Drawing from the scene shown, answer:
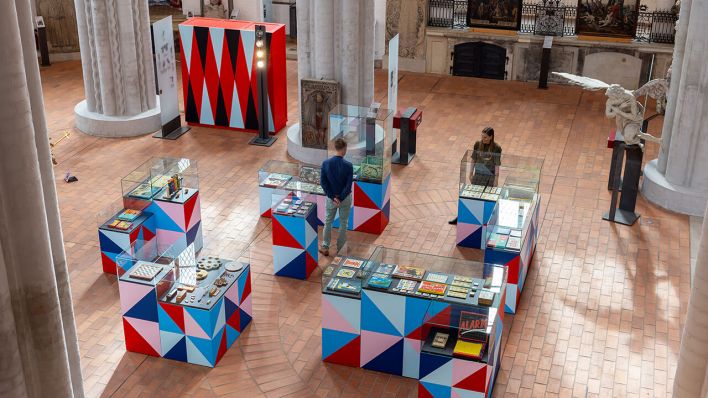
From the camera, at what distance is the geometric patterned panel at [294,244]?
33.5ft

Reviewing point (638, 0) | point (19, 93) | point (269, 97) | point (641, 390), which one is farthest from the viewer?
point (638, 0)

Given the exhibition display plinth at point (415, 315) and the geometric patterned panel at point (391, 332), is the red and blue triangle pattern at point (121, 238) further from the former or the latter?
the geometric patterned panel at point (391, 332)

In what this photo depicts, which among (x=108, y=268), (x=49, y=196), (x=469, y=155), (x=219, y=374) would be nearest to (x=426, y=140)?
(x=469, y=155)

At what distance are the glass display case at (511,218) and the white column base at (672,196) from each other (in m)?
2.84

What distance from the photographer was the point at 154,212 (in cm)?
1067

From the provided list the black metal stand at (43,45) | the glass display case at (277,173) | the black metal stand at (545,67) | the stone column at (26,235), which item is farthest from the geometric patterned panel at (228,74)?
the stone column at (26,235)

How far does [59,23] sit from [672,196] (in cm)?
1421

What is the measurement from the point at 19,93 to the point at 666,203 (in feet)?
34.8

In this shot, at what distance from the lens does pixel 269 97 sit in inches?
596

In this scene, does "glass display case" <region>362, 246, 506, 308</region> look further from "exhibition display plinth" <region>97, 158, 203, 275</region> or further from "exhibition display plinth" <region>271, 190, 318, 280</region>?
"exhibition display plinth" <region>97, 158, 203, 275</region>

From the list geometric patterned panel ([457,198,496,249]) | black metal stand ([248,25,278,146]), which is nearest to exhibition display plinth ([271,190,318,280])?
geometric patterned panel ([457,198,496,249])

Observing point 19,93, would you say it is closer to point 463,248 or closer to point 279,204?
point 279,204

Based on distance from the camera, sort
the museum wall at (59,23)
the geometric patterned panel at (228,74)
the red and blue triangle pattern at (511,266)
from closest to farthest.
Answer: the red and blue triangle pattern at (511,266)
the geometric patterned panel at (228,74)
the museum wall at (59,23)

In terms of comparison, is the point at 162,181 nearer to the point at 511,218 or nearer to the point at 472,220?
the point at 472,220
